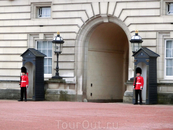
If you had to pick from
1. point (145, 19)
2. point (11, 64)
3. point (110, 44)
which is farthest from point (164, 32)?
point (11, 64)

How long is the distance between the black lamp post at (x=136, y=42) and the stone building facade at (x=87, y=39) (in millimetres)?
517

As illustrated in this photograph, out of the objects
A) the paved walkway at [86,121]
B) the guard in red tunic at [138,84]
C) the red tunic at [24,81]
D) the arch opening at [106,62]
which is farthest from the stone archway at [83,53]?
the paved walkway at [86,121]

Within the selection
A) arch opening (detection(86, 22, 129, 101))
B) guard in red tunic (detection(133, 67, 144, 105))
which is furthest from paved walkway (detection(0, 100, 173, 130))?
arch opening (detection(86, 22, 129, 101))

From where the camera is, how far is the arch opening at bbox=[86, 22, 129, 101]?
20219mm

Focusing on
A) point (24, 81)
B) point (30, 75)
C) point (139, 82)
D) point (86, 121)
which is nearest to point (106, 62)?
point (30, 75)

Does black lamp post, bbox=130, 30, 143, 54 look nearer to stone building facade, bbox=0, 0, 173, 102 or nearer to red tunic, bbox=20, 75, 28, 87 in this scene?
stone building facade, bbox=0, 0, 173, 102

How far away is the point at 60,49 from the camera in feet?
63.7

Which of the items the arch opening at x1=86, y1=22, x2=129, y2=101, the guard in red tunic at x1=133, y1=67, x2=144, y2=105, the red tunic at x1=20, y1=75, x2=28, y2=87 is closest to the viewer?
the guard in red tunic at x1=133, y1=67, x2=144, y2=105

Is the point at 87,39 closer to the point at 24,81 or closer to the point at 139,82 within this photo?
the point at 24,81

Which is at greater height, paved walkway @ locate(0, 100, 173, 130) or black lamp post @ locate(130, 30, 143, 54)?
black lamp post @ locate(130, 30, 143, 54)

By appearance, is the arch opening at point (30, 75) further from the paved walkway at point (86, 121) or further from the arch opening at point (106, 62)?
the paved walkway at point (86, 121)

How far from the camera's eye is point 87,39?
65.4ft

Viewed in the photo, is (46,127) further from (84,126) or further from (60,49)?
(60,49)

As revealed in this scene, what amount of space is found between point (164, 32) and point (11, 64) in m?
6.33
